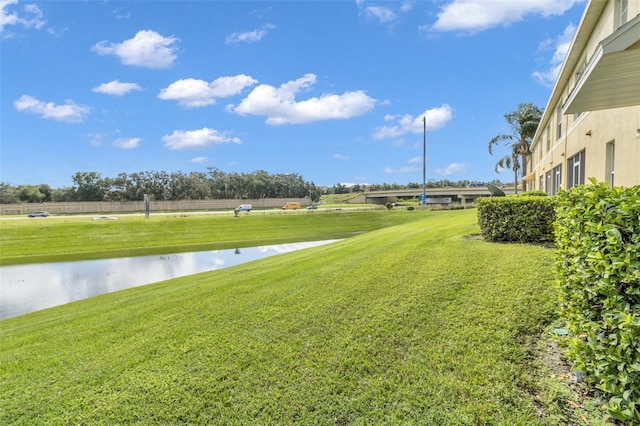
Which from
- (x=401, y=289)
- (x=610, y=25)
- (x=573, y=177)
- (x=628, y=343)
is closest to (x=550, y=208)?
(x=401, y=289)

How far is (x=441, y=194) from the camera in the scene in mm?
71062

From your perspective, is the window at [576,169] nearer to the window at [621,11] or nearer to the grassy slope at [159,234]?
the window at [621,11]

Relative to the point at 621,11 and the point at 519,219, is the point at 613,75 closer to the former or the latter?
the point at 519,219

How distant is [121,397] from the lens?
10.8ft

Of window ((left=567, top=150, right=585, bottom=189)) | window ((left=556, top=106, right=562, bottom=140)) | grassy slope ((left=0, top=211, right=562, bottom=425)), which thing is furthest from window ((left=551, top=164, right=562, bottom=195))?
grassy slope ((left=0, top=211, right=562, bottom=425))

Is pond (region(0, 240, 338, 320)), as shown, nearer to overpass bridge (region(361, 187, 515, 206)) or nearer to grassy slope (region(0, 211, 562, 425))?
grassy slope (region(0, 211, 562, 425))

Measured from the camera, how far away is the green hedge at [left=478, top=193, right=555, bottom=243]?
7418mm

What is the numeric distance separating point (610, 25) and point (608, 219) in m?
9.14

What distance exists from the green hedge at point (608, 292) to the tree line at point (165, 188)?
73015 millimetres

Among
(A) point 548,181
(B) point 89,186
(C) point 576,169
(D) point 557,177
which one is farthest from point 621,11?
(B) point 89,186

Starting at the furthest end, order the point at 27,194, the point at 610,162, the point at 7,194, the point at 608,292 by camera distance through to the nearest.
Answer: the point at 27,194, the point at 7,194, the point at 610,162, the point at 608,292

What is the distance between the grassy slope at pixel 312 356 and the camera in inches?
115

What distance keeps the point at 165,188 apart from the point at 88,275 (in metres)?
69.3

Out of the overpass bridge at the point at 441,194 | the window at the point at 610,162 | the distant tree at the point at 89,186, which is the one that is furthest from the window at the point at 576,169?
the distant tree at the point at 89,186
